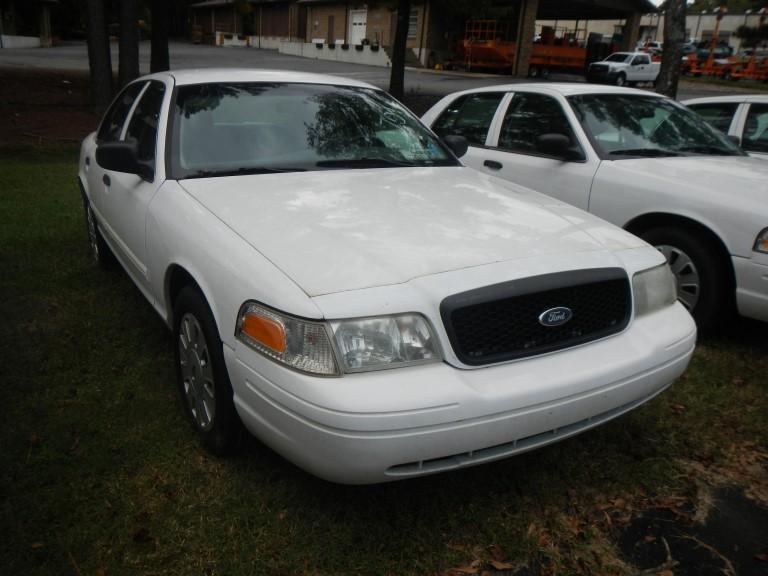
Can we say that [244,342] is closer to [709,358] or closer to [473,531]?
[473,531]

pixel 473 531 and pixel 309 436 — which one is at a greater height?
pixel 309 436

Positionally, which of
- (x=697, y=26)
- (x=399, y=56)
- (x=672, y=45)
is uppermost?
(x=697, y=26)

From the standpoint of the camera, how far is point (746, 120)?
6.18 meters

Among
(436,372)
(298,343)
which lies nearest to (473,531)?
(436,372)

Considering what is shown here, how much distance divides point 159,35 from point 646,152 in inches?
480

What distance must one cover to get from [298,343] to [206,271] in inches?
26.4

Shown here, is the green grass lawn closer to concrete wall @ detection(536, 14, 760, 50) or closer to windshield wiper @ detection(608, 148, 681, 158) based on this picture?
windshield wiper @ detection(608, 148, 681, 158)

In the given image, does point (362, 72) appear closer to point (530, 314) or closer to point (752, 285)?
point (752, 285)

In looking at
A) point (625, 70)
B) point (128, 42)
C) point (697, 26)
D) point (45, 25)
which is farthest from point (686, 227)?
point (697, 26)

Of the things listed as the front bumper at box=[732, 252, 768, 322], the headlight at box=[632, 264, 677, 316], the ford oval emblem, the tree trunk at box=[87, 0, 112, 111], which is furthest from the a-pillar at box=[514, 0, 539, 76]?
the ford oval emblem

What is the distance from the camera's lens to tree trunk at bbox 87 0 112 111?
12.6m

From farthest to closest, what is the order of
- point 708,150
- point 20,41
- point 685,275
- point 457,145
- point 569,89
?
point 20,41, point 569,89, point 708,150, point 457,145, point 685,275

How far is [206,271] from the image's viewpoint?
102 inches

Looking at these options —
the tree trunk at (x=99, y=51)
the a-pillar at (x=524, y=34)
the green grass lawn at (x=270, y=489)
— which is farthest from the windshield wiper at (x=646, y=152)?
the a-pillar at (x=524, y=34)
